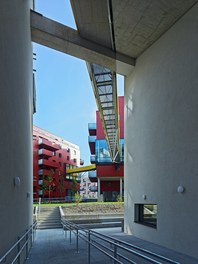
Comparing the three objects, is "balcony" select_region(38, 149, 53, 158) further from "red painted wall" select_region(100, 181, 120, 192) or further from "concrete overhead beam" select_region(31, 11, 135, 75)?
"concrete overhead beam" select_region(31, 11, 135, 75)

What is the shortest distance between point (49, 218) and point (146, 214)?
10045 millimetres

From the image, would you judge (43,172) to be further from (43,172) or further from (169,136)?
(169,136)

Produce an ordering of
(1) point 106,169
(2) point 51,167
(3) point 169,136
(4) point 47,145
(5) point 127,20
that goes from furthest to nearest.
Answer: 1. (2) point 51,167
2. (4) point 47,145
3. (1) point 106,169
4. (5) point 127,20
5. (3) point 169,136

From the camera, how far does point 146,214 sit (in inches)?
413

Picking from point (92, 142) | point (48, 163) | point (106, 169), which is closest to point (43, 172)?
point (48, 163)

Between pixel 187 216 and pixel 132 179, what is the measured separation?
4.23m

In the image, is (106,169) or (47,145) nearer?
(106,169)

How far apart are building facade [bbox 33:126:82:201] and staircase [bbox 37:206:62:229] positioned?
1771 cm

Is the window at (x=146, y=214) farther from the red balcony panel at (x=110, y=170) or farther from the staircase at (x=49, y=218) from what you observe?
the red balcony panel at (x=110, y=170)

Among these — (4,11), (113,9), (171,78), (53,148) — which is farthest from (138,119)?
(53,148)

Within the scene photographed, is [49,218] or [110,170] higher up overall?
[110,170]

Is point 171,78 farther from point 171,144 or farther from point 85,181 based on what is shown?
point 85,181

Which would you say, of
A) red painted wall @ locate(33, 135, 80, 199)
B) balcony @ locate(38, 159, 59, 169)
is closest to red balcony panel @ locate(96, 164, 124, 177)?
red painted wall @ locate(33, 135, 80, 199)

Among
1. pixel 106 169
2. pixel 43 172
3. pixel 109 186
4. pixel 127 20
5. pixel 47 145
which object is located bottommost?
pixel 109 186
